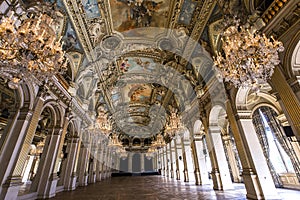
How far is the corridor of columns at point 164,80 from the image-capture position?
3.80 metres

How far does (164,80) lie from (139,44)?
4205 mm

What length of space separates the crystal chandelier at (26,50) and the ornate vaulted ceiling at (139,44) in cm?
147

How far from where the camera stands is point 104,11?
6.86 metres

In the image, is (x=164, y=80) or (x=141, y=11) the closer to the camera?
(x=141, y=11)

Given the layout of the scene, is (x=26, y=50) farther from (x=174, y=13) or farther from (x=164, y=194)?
(x=164, y=194)

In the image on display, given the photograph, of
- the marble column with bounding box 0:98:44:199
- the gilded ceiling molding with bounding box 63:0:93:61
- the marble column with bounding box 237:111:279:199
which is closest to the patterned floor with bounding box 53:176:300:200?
the marble column with bounding box 237:111:279:199

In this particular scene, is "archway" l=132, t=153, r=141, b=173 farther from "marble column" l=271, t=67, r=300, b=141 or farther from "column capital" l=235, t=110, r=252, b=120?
"marble column" l=271, t=67, r=300, b=141

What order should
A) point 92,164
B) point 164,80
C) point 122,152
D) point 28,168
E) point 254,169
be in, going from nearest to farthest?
point 254,169 → point 164,80 → point 92,164 → point 28,168 → point 122,152

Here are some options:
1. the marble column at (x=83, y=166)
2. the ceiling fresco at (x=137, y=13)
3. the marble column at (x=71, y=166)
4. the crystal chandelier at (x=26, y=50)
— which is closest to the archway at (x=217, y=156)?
the ceiling fresco at (x=137, y=13)

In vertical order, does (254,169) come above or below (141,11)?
below

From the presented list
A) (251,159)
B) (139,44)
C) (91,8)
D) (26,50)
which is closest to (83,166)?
(139,44)

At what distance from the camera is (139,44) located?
924cm

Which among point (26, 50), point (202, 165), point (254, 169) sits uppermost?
point (26, 50)

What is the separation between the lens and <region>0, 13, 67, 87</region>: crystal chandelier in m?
3.14
